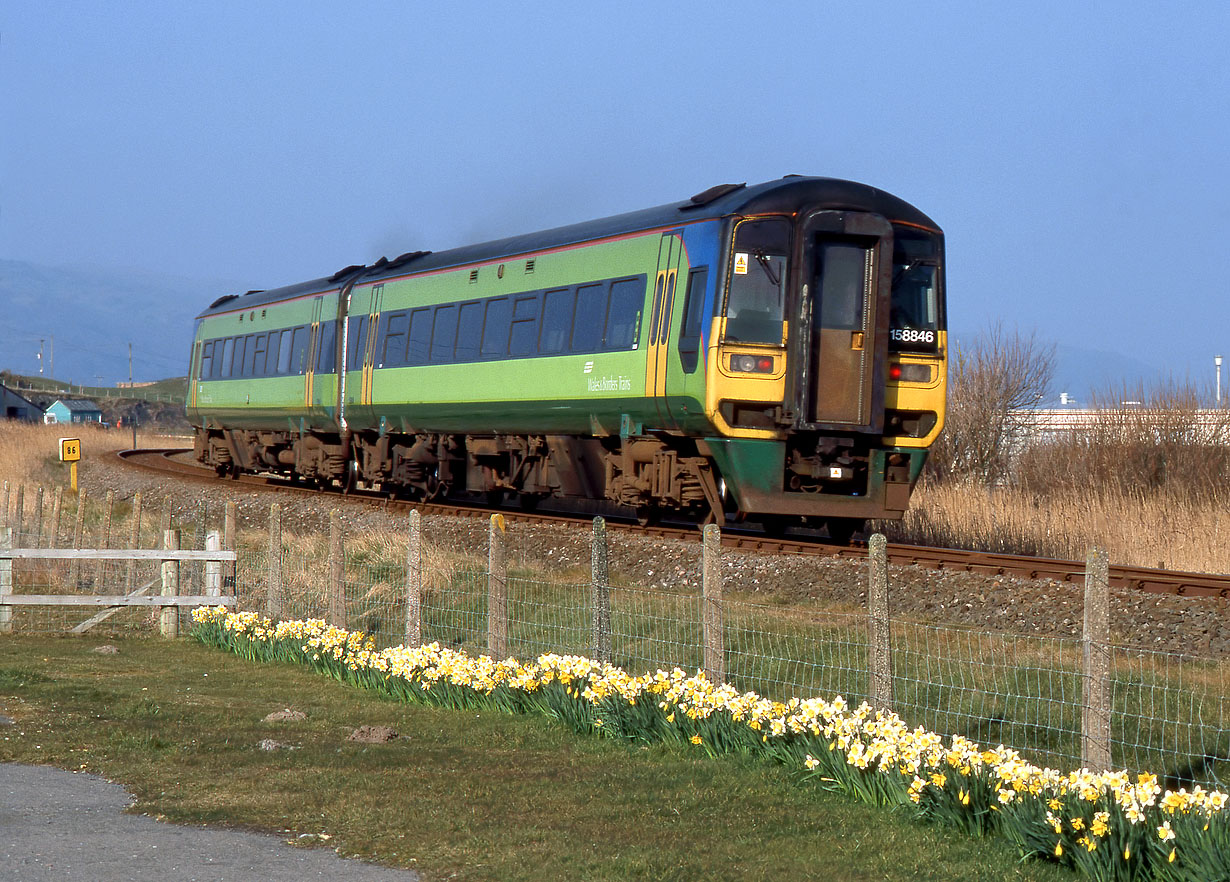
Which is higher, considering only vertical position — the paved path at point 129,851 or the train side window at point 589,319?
the train side window at point 589,319

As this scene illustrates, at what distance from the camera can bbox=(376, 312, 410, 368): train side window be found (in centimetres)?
2445

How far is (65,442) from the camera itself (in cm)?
3083

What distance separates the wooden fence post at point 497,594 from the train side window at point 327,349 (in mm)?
17324

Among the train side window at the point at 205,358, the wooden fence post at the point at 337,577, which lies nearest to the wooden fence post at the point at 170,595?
the wooden fence post at the point at 337,577

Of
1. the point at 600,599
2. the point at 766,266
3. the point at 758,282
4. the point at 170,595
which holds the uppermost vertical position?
the point at 766,266

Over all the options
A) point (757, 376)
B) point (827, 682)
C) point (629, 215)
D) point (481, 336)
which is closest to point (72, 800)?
point (827, 682)

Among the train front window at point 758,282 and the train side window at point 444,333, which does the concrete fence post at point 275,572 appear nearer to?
the train front window at point 758,282

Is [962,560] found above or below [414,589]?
above

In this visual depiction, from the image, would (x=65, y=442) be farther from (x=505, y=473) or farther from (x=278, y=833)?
(x=278, y=833)

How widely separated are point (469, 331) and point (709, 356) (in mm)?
6868

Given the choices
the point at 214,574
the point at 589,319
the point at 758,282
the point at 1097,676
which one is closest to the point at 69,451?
the point at 589,319

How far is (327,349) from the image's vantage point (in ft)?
91.3

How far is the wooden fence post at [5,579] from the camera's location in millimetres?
Answer: 14719

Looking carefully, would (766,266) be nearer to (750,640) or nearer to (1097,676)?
(750,640)
